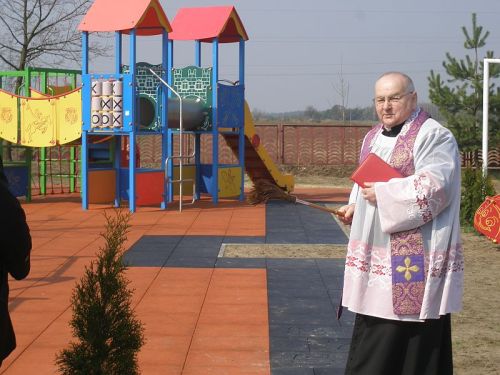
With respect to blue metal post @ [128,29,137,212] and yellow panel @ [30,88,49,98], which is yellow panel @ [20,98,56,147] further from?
blue metal post @ [128,29,137,212]

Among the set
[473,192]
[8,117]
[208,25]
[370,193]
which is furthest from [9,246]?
[208,25]

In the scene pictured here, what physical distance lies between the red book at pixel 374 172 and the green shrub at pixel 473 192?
364 inches

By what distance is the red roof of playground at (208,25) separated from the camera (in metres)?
17.0

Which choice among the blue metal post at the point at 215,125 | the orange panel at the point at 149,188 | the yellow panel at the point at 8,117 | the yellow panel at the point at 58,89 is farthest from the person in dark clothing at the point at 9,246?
the yellow panel at the point at 58,89

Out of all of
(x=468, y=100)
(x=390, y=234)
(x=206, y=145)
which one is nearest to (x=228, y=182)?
(x=468, y=100)

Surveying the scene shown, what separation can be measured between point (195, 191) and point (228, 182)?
65 cm

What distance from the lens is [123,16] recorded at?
14844 mm

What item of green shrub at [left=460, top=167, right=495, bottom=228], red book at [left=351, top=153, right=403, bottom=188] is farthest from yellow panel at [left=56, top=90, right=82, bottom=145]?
red book at [left=351, top=153, right=403, bottom=188]

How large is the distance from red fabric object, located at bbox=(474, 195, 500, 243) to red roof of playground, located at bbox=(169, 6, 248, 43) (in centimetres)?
737

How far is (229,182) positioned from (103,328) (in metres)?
13.8

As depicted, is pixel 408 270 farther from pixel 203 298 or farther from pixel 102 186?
pixel 102 186

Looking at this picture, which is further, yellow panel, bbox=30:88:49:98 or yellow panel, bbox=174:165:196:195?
yellow panel, bbox=174:165:196:195

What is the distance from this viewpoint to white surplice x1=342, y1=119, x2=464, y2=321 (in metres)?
3.93

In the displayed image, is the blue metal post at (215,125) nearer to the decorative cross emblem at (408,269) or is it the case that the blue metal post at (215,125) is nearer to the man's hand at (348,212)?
the man's hand at (348,212)
